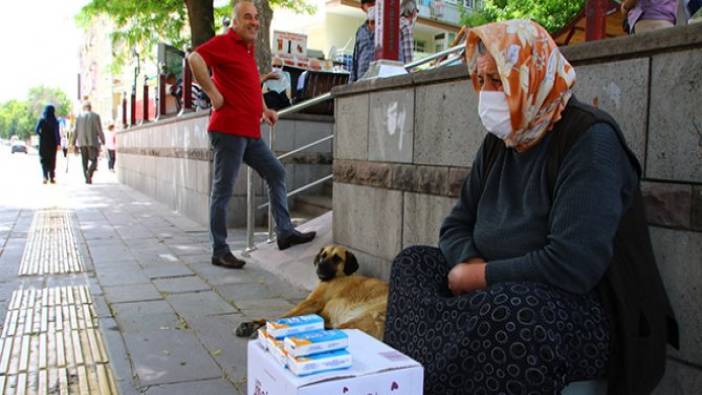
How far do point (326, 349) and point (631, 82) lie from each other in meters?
1.76

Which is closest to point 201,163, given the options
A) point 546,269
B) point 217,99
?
point 217,99

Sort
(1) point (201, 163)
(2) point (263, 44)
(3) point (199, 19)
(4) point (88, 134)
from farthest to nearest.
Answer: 1. (4) point (88, 134)
2. (3) point (199, 19)
3. (2) point (263, 44)
4. (1) point (201, 163)

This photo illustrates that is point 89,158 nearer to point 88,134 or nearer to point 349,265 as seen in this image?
point 88,134

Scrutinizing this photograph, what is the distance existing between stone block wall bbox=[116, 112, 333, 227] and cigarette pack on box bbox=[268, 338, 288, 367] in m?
5.98

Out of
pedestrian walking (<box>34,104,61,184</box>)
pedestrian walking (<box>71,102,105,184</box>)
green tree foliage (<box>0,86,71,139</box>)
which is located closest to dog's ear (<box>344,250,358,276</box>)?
pedestrian walking (<box>34,104,61,184</box>)

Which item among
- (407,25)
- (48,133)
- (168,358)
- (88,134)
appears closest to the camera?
(168,358)

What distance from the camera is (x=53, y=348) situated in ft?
11.5

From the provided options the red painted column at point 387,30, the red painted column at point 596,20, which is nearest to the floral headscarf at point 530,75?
the red painted column at point 596,20

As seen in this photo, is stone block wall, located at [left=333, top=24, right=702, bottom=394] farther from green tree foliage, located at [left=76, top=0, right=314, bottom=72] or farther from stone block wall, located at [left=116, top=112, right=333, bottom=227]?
green tree foliage, located at [left=76, top=0, right=314, bottom=72]

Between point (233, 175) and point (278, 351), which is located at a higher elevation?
point (233, 175)

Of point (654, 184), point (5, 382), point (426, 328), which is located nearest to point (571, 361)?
point (426, 328)

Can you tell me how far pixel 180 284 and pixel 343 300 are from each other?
1.87 meters

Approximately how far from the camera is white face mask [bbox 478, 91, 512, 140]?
211cm

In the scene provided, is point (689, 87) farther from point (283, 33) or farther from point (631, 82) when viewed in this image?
point (283, 33)
